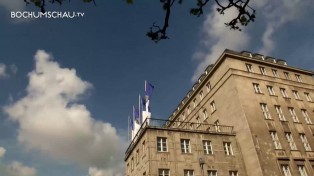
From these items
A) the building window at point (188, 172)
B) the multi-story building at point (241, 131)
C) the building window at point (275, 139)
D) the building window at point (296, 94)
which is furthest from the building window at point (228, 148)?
the building window at point (296, 94)

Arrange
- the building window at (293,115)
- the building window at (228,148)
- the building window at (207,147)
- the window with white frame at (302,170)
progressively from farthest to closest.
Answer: the building window at (293,115) → the building window at (228,148) → the building window at (207,147) → the window with white frame at (302,170)

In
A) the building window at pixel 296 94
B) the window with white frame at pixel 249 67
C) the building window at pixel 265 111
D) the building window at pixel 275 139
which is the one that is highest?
the window with white frame at pixel 249 67

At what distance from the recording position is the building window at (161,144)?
1136 inches

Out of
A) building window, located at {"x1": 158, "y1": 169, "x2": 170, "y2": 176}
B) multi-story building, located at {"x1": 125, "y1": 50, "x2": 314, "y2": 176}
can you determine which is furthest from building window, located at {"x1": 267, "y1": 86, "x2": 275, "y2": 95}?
building window, located at {"x1": 158, "y1": 169, "x2": 170, "y2": 176}

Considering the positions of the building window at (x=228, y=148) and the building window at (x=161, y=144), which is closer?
the building window at (x=161, y=144)

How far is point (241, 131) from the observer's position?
3212 centimetres

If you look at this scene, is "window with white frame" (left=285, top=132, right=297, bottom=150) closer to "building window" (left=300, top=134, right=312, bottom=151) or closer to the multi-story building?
the multi-story building

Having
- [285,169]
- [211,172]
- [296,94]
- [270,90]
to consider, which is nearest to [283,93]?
[270,90]

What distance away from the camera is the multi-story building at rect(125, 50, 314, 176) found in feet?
94.6

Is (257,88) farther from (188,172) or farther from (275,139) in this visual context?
(188,172)

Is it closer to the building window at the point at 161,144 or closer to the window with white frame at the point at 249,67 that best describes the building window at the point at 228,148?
the building window at the point at 161,144

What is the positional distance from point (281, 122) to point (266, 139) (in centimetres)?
443

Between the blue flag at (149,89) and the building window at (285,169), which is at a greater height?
the blue flag at (149,89)

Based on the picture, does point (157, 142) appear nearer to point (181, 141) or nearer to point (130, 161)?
point (181, 141)
